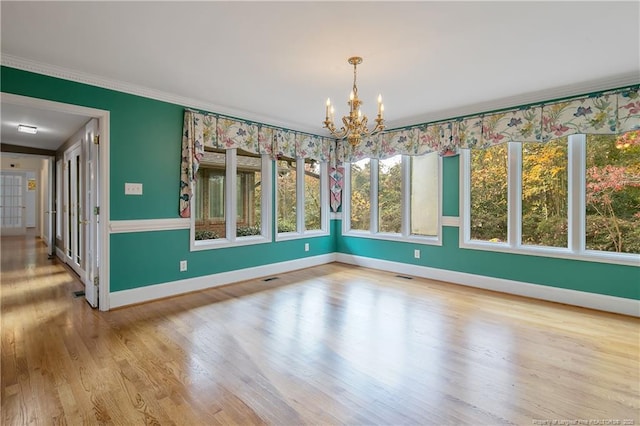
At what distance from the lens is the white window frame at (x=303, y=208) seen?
5.48 meters

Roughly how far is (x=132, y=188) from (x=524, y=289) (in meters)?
4.89

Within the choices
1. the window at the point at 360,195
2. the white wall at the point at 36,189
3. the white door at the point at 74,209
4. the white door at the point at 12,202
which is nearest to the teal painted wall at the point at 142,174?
the white door at the point at 74,209

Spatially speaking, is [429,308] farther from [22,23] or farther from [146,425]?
[22,23]

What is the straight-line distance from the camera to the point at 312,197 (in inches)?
232

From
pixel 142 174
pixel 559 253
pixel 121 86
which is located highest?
pixel 121 86

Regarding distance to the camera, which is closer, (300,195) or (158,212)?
(158,212)

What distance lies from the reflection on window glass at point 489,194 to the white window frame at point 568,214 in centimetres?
7

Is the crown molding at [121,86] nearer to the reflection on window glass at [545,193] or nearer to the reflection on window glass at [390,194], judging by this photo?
the reflection on window glass at [390,194]

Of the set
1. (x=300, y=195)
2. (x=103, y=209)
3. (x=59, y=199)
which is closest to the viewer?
(x=103, y=209)

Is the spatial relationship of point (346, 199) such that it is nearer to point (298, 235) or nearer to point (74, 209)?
point (298, 235)

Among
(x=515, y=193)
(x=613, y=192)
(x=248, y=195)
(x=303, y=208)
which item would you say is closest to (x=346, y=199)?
(x=303, y=208)

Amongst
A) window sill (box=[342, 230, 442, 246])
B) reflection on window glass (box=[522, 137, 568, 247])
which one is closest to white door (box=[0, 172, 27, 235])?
window sill (box=[342, 230, 442, 246])

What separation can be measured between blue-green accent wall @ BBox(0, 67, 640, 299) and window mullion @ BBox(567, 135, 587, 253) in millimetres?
265

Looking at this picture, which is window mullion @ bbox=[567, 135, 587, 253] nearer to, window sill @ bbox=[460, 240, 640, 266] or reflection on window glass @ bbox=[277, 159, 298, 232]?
window sill @ bbox=[460, 240, 640, 266]
